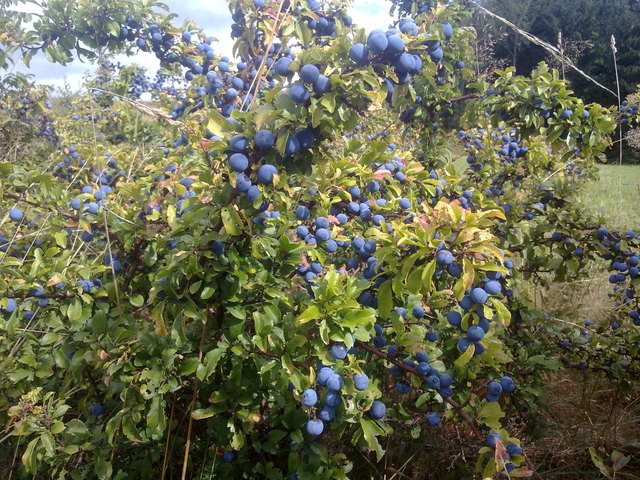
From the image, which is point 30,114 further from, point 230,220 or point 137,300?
point 230,220

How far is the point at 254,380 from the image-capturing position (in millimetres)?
1529

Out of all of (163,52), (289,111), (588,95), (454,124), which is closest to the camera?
(289,111)

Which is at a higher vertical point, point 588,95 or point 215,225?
point 215,225

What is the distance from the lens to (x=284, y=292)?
70.9 inches

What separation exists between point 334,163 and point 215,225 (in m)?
0.73

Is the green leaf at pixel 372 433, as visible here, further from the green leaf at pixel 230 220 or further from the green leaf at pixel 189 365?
the green leaf at pixel 230 220

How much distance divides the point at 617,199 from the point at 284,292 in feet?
27.1

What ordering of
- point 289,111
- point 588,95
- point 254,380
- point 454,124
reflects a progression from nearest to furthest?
point 289,111
point 254,380
point 454,124
point 588,95

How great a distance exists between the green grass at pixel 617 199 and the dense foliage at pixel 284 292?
3.64 metres

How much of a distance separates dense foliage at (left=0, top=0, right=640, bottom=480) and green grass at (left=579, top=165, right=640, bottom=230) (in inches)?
143

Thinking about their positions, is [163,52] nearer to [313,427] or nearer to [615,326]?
[313,427]

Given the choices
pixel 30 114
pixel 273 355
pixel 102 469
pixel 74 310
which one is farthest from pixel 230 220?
pixel 30 114

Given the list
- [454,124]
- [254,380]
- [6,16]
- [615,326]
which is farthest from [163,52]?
[454,124]

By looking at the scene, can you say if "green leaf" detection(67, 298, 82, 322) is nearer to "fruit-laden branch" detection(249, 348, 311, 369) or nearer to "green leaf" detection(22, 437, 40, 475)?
"green leaf" detection(22, 437, 40, 475)
